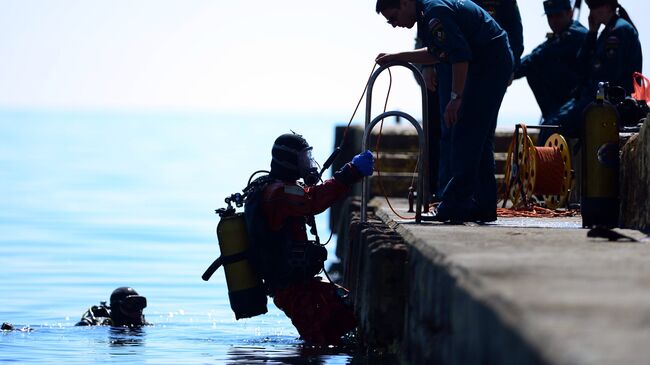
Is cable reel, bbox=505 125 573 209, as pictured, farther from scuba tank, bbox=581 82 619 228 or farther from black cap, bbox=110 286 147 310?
black cap, bbox=110 286 147 310

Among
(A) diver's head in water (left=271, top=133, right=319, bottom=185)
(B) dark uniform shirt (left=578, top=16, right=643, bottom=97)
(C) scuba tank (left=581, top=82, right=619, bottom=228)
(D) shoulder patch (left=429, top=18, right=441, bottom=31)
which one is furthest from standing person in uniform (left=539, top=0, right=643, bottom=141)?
(A) diver's head in water (left=271, top=133, right=319, bottom=185)

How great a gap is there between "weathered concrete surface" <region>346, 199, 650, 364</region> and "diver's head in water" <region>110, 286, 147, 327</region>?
4.02 meters

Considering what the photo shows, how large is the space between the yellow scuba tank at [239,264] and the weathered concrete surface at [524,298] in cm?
102

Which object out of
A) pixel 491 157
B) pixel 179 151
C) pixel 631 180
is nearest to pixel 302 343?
pixel 491 157

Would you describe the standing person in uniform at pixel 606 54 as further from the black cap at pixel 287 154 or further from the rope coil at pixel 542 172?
the black cap at pixel 287 154

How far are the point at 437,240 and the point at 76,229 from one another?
2304 centimetres

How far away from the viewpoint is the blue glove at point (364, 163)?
8.84 m

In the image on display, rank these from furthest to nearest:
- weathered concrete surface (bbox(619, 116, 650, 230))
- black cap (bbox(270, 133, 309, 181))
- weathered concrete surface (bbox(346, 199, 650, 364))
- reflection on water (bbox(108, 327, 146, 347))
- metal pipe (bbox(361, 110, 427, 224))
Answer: reflection on water (bbox(108, 327, 146, 347)) → metal pipe (bbox(361, 110, 427, 224)) → black cap (bbox(270, 133, 309, 181)) → weathered concrete surface (bbox(619, 116, 650, 230)) → weathered concrete surface (bbox(346, 199, 650, 364))

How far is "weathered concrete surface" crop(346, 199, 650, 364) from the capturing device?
4137 mm

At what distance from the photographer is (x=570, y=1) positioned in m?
13.4

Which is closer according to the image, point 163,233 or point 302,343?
point 302,343

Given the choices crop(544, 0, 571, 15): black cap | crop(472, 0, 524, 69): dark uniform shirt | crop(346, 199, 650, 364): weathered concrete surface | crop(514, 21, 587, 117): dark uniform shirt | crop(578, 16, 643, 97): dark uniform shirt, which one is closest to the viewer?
crop(346, 199, 650, 364): weathered concrete surface

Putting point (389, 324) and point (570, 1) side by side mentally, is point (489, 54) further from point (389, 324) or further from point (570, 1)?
point (570, 1)

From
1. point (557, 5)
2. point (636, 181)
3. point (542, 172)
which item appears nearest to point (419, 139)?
point (636, 181)
